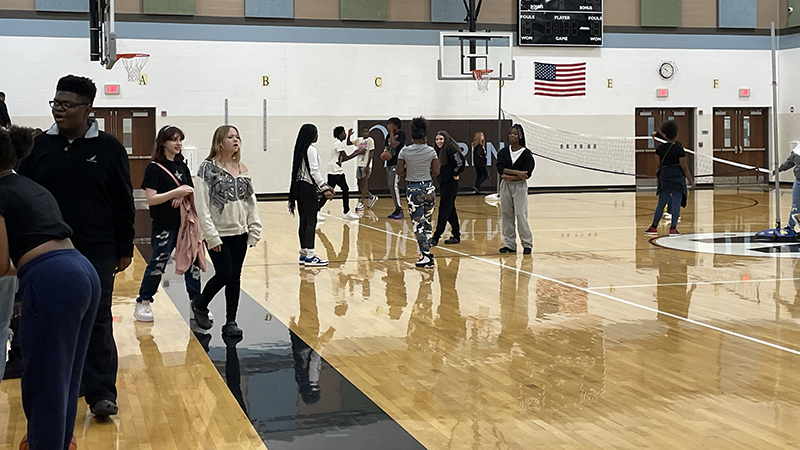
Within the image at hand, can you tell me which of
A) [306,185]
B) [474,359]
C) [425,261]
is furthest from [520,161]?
[474,359]

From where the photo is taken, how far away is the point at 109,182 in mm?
4754

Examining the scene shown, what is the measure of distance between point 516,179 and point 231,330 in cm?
585

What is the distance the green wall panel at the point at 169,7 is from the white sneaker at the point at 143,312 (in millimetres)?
17055

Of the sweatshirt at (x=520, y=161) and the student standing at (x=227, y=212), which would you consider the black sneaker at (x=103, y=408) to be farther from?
the sweatshirt at (x=520, y=161)

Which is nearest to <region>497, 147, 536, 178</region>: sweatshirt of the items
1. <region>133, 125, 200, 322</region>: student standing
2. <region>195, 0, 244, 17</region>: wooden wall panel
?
<region>133, 125, 200, 322</region>: student standing

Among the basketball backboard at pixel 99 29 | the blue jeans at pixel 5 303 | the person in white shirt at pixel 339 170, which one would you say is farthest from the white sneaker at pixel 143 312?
the basketball backboard at pixel 99 29

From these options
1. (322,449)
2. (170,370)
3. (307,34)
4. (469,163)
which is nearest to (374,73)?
(307,34)

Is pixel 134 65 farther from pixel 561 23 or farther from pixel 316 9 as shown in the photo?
pixel 561 23

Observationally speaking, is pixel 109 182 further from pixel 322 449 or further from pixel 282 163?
pixel 282 163

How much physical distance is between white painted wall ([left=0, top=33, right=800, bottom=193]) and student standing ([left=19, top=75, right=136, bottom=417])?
19229 millimetres

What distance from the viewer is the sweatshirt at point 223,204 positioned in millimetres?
6703

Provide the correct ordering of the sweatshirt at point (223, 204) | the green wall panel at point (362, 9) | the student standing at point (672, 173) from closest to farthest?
1. the sweatshirt at point (223, 204)
2. the student standing at point (672, 173)
3. the green wall panel at point (362, 9)

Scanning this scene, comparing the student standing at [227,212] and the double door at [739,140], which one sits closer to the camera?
the student standing at [227,212]

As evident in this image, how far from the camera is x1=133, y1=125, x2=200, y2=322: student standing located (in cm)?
757
